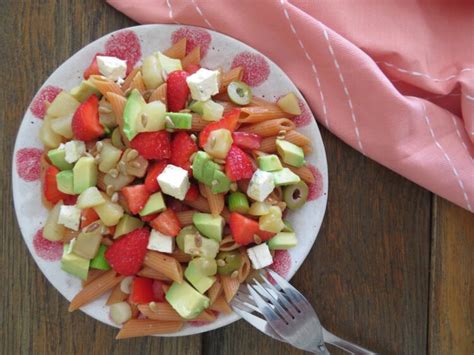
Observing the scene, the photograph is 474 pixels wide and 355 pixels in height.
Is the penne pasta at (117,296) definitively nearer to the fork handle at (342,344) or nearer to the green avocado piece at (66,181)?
the green avocado piece at (66,181)

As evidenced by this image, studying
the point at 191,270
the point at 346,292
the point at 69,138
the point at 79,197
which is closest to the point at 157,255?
the point at 191,270

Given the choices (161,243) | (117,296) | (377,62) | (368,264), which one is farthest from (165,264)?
(377,62)

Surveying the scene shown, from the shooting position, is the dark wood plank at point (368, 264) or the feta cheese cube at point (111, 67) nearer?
the feta cheese cube at point (111, 67)

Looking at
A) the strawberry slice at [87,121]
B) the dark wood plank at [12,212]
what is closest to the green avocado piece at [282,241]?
the dark wood plank at [12,212]

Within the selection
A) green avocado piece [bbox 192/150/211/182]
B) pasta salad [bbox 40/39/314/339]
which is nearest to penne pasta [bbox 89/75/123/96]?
pasta salad [bbox 40/39/314/339]

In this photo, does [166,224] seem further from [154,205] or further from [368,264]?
[368,264]

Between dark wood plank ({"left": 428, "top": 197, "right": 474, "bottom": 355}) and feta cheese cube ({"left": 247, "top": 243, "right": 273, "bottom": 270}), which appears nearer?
feta cheese cube ({"left": 247, "top": 243, "right": 273, "bottom": 270})

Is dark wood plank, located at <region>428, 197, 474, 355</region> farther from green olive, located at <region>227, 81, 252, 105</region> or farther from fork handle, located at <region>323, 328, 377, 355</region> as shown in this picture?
green olive, located at <region>227, 81, 252, 105</region>
